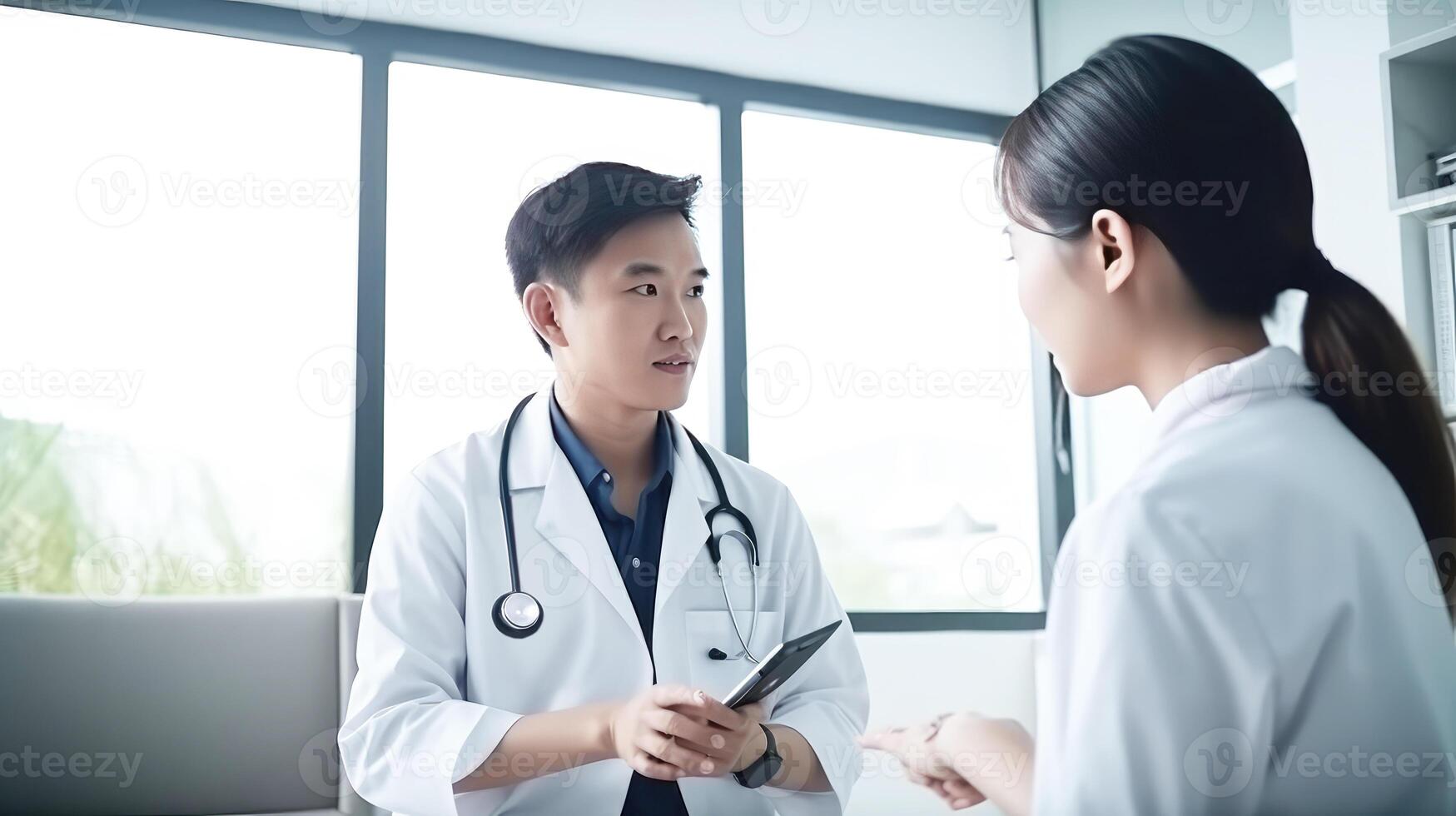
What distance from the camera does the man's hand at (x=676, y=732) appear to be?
4.08ft

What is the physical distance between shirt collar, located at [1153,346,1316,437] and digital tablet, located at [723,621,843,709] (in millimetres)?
478

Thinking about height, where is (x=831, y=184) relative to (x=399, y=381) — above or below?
above

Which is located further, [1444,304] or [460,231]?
[460,231]

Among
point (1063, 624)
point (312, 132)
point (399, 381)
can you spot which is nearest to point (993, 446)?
point (399, 381)

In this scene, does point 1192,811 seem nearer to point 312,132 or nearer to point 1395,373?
point 1395,373

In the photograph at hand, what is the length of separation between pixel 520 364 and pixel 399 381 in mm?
315

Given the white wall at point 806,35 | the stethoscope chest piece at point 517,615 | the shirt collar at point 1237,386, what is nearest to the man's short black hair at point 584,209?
the stethoscope chest piece at point 517,615

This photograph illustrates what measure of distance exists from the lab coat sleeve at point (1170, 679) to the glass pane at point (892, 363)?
2438 millimetres

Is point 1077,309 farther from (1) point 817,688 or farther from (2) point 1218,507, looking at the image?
(1) point 817,688

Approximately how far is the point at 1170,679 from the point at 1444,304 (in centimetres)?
189

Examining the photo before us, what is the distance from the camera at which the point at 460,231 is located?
2.91 meters

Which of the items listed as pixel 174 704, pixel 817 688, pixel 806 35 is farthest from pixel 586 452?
pixel 806 35

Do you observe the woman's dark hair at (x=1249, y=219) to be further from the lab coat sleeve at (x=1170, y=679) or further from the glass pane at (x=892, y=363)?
the glass pane at (x=892, y=363)

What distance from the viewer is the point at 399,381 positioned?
279 centimetres
